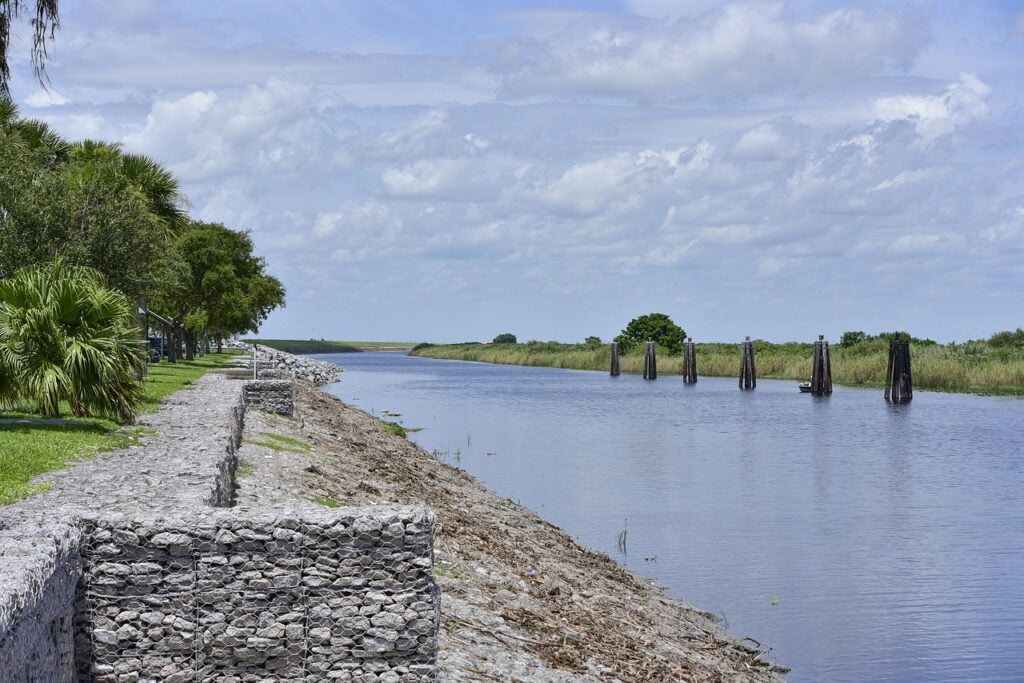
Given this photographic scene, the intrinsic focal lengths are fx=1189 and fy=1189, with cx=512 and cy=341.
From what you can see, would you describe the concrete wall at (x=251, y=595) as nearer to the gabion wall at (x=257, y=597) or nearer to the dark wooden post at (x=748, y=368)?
the gabion wall at (x=257, y=597)

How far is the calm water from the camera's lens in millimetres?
16766

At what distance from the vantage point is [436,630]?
907 cm

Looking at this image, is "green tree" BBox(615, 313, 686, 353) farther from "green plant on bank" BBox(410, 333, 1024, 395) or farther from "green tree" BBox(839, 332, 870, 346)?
"green tree" BBox(839, 332, 870, 346)

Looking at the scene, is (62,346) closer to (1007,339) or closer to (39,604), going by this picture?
(39,604)

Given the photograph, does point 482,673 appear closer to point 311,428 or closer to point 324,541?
point 324,541

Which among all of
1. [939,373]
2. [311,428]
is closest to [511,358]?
[939,373]

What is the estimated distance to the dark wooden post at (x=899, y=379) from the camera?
63312 millimetres

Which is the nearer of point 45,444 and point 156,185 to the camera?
point 45,444

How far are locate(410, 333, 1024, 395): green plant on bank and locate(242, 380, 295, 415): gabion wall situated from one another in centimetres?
5018

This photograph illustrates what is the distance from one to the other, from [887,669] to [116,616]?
10.2 metres

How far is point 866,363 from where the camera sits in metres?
80.4

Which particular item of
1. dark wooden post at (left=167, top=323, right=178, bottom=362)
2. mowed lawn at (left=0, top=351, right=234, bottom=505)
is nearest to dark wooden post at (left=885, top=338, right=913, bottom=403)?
dark wooden post at (left=167, top=323, right=178, bottom=362)

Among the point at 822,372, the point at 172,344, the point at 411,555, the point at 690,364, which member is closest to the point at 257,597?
the point at 411,555

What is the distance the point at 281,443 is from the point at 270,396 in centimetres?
718
